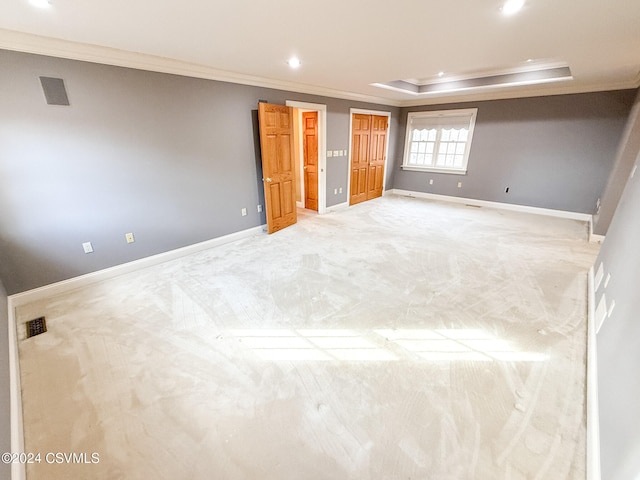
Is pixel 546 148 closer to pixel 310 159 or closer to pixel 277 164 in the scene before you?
pixel 310 159

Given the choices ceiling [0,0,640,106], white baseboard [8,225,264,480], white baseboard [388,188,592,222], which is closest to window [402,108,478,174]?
white baseboard [388,188,592,222]

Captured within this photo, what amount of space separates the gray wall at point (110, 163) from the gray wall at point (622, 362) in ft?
13.1

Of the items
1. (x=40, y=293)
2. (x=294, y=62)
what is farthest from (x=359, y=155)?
(x=40, y=293)

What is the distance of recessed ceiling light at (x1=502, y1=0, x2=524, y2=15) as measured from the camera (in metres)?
1.65

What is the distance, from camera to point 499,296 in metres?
2.60

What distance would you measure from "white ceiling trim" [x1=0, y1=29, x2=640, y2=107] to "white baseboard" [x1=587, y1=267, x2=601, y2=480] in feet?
13.7

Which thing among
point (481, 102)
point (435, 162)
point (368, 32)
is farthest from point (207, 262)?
point (481, 102)

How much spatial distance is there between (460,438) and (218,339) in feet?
5.67

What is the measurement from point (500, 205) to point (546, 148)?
129cm

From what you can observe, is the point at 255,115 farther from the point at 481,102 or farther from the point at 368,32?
the point at 481,102

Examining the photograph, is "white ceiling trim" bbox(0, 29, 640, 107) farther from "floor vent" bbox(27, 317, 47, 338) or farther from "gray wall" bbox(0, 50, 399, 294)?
"floor vent" bbox(27, 317, 47, 338)

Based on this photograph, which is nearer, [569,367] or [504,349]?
[569,367]

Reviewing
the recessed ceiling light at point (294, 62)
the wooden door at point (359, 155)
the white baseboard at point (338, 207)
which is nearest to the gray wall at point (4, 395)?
the recessed ceiling light at point (294, 62)

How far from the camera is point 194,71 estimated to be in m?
3.09
